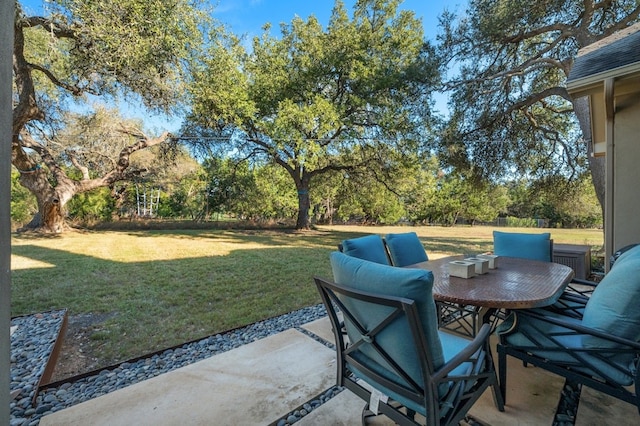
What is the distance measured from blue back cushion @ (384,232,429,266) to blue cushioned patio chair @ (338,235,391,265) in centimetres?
10

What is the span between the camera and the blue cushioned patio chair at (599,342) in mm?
1303

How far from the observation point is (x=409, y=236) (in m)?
3.15

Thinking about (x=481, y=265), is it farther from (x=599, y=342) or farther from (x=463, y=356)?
(x=463, y=356)

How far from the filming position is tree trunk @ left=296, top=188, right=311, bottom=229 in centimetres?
1329

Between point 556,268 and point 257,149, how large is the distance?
37.6 ft

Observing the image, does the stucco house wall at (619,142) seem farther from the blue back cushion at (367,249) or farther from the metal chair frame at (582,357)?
the metal chair frame at (582,357)

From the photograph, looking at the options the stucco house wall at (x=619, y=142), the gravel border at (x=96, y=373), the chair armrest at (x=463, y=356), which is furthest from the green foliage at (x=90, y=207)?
the stucco house wall at (x=619, y=142)

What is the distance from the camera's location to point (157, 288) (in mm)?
4297

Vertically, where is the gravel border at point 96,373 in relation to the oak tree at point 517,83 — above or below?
below

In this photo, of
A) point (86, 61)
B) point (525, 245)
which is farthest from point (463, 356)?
point (86, 61)

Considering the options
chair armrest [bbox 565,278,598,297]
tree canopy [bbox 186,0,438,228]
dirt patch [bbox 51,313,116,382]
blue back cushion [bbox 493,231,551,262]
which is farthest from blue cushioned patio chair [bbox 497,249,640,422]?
tree canopy [bbox 186,0,438,228]

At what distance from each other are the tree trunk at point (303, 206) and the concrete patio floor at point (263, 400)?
37.0 ft

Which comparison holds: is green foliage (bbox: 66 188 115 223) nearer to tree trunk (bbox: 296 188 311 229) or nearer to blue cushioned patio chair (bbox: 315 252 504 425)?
tree trunk (bbox: 296 188 311 229)

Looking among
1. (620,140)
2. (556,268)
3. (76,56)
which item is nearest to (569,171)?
(620,140)
